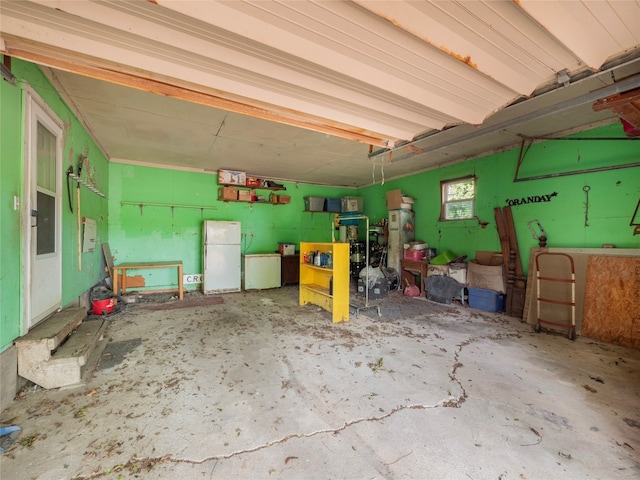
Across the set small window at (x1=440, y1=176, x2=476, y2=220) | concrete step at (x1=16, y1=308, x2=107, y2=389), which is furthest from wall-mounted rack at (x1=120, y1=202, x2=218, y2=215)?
small window at (x1=440, y1=176, x2=476, y2=220)

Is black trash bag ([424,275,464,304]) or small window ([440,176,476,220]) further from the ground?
small window ([440,176,476,220])

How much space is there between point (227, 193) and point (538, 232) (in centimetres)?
634

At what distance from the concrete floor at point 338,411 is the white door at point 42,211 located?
810 mm

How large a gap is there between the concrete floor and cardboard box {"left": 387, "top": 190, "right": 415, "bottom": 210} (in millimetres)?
3499

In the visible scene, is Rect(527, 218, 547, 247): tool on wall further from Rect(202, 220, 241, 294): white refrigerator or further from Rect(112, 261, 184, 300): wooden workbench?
Rect(112, 261, 184, 300): wooden workbench

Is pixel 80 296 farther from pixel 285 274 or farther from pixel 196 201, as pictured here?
pixel 285 274

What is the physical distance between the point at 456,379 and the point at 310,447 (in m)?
1.54

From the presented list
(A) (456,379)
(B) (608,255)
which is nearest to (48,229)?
(A) (456,379)

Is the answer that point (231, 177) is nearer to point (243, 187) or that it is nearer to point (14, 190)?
point (243, 187)

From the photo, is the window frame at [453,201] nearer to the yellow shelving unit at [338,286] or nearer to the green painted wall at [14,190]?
the yellow shelving unit at [338,286]

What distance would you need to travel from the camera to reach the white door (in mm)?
2158

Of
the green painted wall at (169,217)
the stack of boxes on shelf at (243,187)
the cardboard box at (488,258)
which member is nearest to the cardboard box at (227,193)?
the stack of boxes on shelf at (243,187)

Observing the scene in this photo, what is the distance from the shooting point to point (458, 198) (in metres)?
5.35

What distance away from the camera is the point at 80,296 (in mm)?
3504
